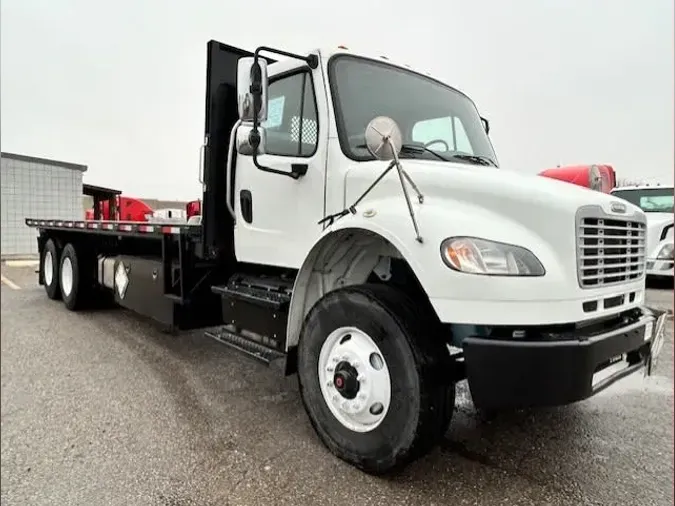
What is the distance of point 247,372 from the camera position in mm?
4098

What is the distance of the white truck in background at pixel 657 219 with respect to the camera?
3361 mm

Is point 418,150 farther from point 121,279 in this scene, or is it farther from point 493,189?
point 121,279

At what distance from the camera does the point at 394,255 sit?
271 centimetres

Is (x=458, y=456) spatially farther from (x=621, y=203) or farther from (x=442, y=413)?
(x=621, y=203)

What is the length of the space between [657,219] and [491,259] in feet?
12.1

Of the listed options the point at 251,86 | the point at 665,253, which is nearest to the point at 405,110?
the point at 251,86

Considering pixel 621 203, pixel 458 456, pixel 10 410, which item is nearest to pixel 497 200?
pixel 621 203

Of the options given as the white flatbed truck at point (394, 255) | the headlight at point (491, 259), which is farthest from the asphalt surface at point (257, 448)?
the headlight at point (491, 259)

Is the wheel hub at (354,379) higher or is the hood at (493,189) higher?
the hood at (493,189)

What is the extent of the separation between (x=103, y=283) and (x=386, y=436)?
456cm

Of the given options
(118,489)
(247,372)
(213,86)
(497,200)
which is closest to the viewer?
(118,489)

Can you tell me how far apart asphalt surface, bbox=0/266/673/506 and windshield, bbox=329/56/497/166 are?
169 centimetres

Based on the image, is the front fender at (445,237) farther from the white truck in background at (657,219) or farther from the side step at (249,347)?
the white truck in background at (657,219)

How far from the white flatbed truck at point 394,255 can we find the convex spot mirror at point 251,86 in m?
0.01
